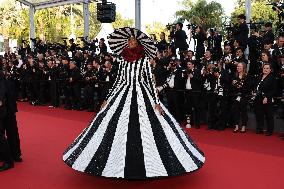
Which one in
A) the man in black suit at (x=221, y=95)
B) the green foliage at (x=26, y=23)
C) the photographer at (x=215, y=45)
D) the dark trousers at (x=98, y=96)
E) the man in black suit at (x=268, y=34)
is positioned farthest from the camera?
the green foliage at (x=26, y=23)

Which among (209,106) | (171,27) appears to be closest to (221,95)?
(209,106)

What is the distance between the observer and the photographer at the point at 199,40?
11.4 meters

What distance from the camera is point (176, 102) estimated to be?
9008 millimetres

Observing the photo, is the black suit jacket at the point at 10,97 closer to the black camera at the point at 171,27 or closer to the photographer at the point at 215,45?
the photographer at the point at 215,45

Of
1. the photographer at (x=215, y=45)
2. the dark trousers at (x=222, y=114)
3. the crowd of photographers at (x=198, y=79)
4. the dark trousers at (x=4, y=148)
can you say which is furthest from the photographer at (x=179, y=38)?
the dark trousers at (x=4, y=148)

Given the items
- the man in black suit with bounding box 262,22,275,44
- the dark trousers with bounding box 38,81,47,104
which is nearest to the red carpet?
the man in black suit with bounding box 262,22,275,44

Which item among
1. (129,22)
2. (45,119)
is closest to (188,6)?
(129,22)

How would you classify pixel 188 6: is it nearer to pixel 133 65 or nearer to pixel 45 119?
pixel 45 119

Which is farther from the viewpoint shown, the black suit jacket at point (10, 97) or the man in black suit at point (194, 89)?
the man in black suit at point (194, 89)

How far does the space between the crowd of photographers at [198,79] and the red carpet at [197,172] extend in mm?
628

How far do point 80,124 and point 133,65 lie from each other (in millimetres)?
4199

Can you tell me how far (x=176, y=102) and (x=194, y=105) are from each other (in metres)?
0.50

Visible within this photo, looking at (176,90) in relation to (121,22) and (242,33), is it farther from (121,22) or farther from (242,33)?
(121,22)

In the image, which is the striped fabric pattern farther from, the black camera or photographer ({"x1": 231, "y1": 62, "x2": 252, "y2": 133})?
the black camera
